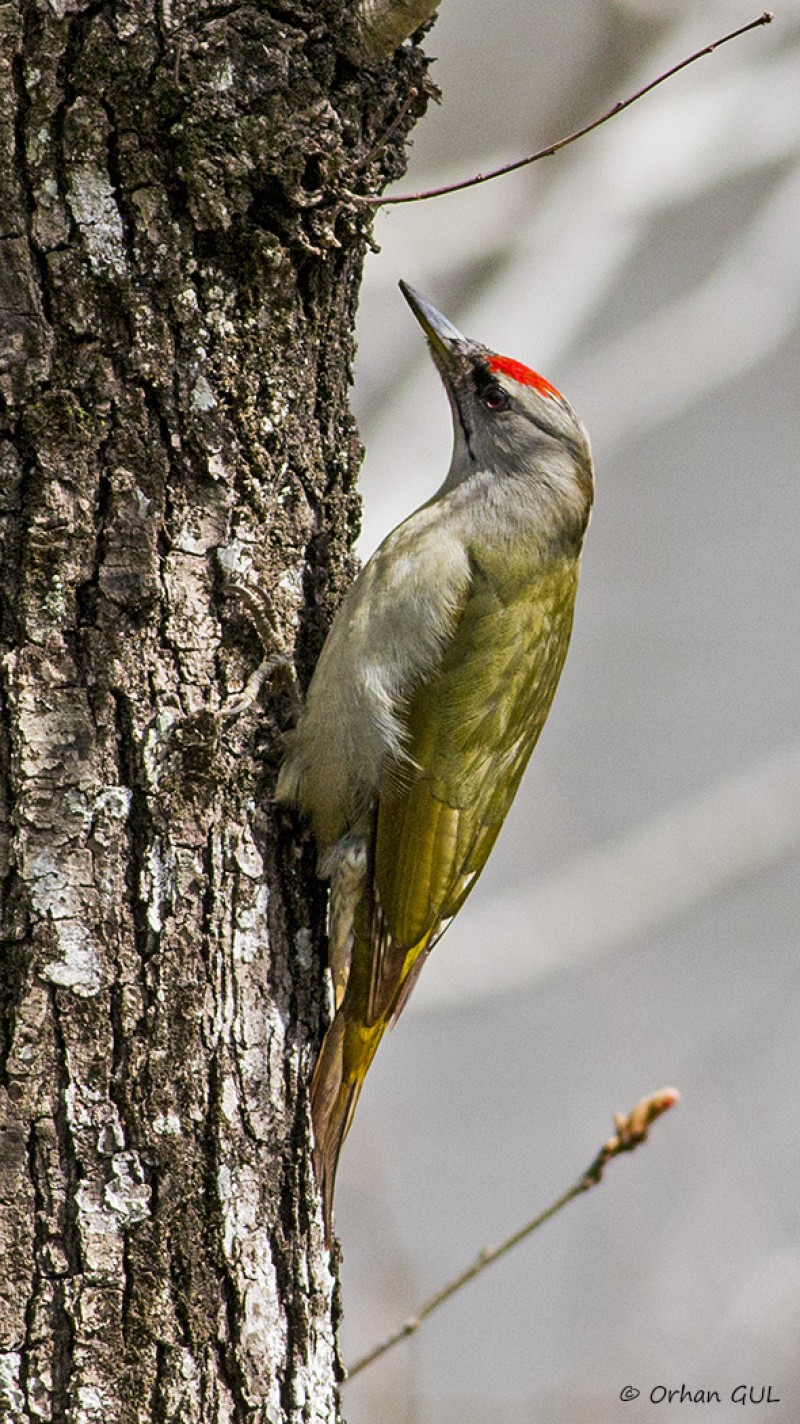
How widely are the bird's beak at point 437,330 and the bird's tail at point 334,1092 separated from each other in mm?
1720

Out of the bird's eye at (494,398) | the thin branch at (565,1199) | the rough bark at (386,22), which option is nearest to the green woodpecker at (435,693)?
the bird's eye at (494,398)

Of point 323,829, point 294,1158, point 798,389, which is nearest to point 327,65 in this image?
point 323,829

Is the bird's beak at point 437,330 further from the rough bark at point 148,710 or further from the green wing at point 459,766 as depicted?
the rough bark at point 148,710

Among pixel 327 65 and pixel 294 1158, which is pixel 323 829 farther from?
pixel 327 65

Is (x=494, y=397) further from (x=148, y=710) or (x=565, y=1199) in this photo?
(x=565, y=1199)

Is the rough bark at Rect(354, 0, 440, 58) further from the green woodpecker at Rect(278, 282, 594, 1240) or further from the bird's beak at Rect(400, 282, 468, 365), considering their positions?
the bird's beak at Rect(400, 282, 468, 365)

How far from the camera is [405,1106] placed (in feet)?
26.9

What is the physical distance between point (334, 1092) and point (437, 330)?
74.1 inches

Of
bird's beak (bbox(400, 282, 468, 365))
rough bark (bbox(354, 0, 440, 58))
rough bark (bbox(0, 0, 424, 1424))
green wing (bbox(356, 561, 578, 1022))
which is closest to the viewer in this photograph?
rough bark (bbox(0, 0, 424, 1424))

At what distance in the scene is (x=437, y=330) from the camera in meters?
3.62

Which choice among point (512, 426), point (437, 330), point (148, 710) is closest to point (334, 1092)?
point (148, 710)

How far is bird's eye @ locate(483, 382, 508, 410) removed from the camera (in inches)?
145

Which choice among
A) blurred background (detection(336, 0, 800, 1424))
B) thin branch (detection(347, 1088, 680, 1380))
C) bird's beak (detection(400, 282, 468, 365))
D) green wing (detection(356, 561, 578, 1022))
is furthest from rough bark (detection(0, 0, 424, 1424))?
blurred background (detection(336, 0, 800, 1424))

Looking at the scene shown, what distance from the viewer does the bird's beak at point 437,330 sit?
357cm
